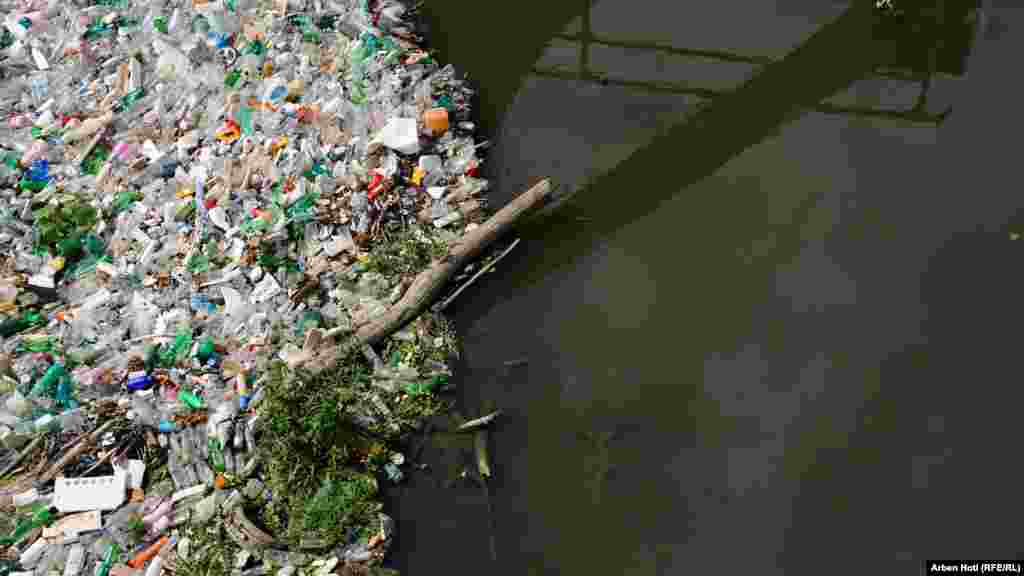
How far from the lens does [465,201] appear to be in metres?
7.14

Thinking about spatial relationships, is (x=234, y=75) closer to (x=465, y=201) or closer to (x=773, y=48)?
(x=465, y=201)

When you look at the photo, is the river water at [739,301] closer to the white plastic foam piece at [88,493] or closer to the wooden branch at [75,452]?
the white plastic foam piece at [88,493]

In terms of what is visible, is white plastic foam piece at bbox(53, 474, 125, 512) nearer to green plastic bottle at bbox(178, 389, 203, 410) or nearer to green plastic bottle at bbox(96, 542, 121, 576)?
green plastic bottle at bbox(96, 542, 121, 576)

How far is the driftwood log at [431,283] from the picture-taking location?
242 inches

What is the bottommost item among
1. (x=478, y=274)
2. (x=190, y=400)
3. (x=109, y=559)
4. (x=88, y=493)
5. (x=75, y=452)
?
(x=109, y=559)

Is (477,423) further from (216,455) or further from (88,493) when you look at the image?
(88,493)

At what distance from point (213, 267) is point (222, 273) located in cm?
11

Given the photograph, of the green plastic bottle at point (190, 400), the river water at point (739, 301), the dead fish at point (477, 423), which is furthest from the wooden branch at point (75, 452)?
the dead fish at point (477, 423)

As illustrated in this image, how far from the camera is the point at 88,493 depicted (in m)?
5.63

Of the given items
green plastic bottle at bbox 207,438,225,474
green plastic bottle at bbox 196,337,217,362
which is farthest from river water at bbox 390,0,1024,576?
green plastic bottle at bbox 196,337,217,362

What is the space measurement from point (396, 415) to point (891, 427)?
11.3ft

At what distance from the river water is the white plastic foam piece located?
180 cm

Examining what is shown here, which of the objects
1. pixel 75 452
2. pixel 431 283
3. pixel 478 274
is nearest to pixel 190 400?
pixel 75 452

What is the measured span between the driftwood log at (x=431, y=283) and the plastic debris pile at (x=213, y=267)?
12cm
